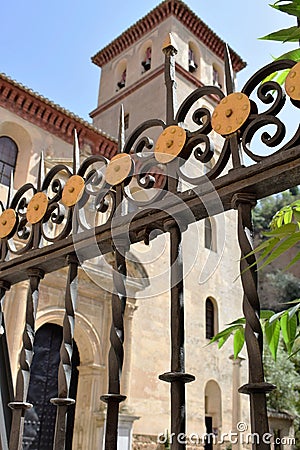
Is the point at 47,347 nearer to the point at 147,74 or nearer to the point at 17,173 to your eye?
the point at 17,173

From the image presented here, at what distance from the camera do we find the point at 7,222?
216 centimetres

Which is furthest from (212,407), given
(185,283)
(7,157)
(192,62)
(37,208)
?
(37,208)

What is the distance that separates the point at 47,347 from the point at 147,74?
37.5 ft

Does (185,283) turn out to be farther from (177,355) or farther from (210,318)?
(177,355)

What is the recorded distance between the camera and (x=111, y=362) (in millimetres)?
1617

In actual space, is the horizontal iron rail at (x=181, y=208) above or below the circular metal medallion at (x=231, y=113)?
below

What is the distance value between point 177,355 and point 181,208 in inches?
19.2

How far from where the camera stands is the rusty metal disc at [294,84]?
136 centimetres

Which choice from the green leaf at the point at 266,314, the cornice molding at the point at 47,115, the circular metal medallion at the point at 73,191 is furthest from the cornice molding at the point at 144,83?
the green leaf at the point at 266,314

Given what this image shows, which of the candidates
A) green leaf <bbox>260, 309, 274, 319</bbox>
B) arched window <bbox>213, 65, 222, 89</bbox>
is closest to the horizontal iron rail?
green leaf <bbox>260, 309, 274, 319</bbox>

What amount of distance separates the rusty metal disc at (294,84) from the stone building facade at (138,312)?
5.11 m

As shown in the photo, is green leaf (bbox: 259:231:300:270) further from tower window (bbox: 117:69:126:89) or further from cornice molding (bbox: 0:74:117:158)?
tower window (bbox: 117:69:126:89)

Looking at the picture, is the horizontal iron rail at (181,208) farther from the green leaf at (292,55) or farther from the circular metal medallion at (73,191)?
the green leaf at (292,55)

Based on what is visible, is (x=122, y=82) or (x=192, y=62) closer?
(x=192, y=62)
